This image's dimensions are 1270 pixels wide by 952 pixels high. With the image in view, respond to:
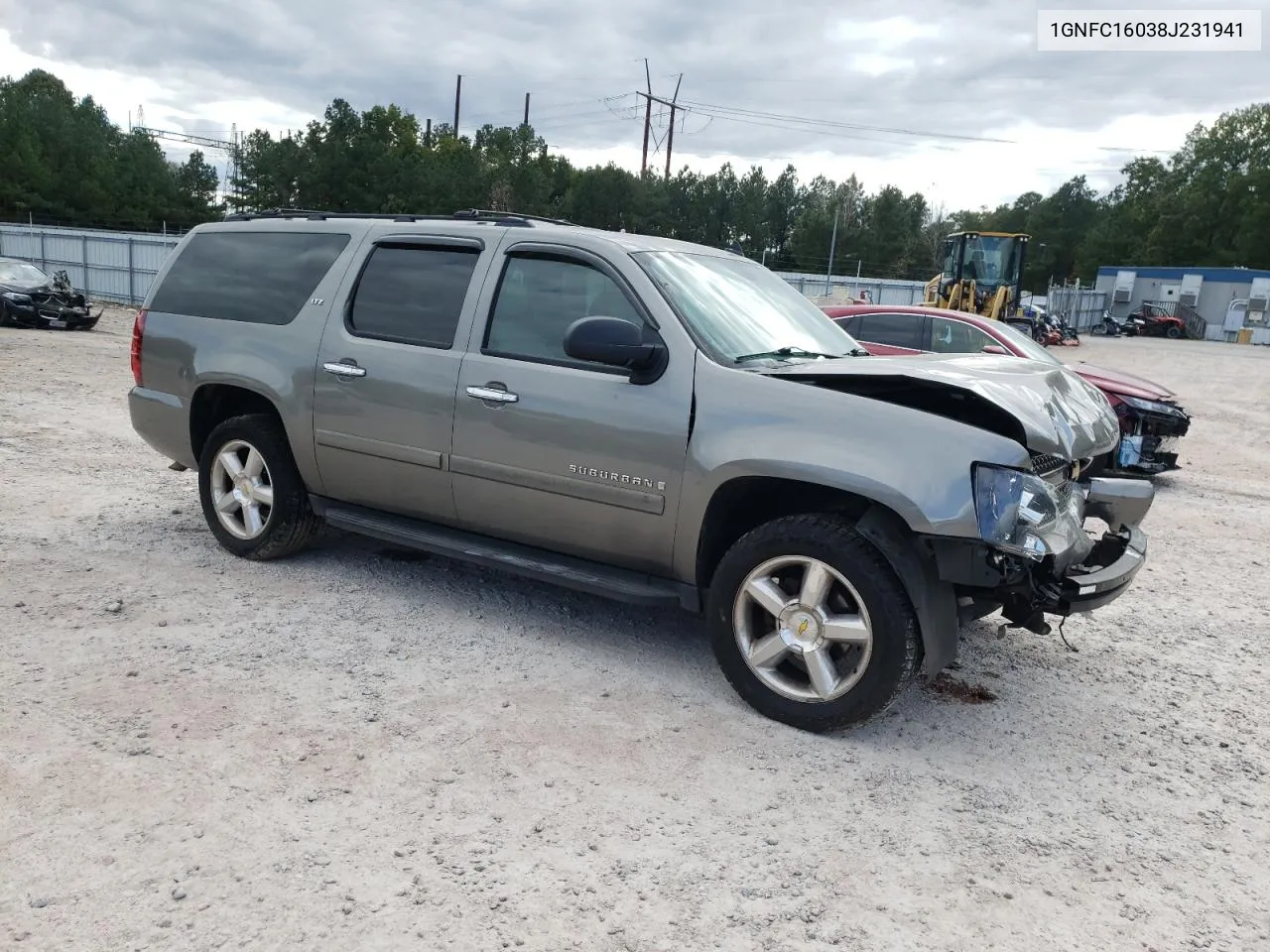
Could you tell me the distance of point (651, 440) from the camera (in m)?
3.92

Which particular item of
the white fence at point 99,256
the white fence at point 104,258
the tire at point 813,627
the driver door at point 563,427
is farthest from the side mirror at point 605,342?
the white fence at point 104,258

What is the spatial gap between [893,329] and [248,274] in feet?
22.2

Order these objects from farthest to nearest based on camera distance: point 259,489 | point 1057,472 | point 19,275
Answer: point 19,275 < point 259,489 < point 1057,472

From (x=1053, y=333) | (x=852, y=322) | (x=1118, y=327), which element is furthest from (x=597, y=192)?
(x=852, y=322)

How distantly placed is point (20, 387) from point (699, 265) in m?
10.0

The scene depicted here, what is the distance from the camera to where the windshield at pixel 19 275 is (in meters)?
19.4

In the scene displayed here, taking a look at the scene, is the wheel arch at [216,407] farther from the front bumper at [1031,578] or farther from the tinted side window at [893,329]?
the tinted side window at [893,329]

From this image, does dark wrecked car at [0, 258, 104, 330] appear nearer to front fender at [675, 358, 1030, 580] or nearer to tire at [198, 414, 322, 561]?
tire at [198, 414, 322, 561]

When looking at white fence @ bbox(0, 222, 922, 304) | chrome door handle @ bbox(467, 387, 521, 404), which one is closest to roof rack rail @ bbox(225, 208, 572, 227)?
chrome door handle @ bbox(467, 387, 521, 404)

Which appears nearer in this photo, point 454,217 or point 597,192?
point 454,217

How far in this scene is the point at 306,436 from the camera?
4988 mm

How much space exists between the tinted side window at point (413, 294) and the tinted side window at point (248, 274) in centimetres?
35

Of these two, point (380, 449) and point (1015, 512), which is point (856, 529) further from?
point (380, 449)

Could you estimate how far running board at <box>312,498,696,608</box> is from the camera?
4051 millimetres
